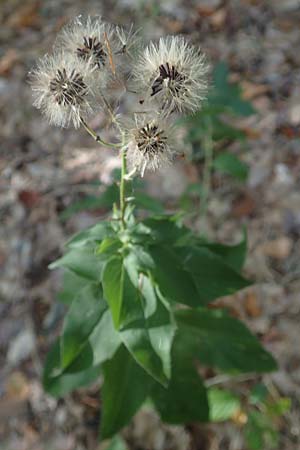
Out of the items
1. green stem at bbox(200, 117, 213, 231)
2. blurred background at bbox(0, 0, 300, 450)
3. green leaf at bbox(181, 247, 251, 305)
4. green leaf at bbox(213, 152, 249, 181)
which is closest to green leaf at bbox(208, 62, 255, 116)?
blurred background at bbox(0, 0, 300, 450)

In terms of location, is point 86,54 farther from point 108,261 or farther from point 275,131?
point 275,131

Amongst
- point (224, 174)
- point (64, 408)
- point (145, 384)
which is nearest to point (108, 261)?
point (145, 384)

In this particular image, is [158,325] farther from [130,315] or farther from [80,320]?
[80,320]

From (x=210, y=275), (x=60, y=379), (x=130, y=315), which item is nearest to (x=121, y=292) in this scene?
(x=130, y=315)

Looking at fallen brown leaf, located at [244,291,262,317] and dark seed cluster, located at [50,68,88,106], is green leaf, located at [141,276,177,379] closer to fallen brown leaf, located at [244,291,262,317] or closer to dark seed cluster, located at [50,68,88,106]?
dark seed cluster, located at [50,68,88,106]

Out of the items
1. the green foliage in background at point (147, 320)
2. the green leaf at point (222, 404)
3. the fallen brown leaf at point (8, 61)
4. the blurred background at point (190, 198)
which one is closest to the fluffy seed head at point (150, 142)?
the green foliage in background at point (147, 320)

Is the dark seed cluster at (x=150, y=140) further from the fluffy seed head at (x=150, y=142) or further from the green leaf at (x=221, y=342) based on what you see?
the green leaf at (x=221, y=342)

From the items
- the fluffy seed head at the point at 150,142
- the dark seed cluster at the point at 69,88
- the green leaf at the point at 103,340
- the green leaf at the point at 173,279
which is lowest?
the green leaf at the point at 103,340
